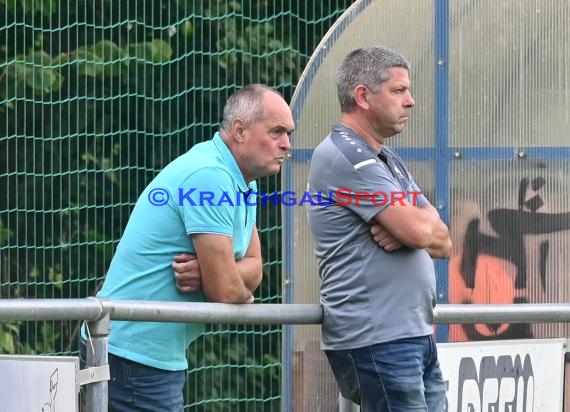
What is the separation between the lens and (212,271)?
4.05 meters

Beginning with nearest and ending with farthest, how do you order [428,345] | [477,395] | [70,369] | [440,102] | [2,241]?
[70,369], [428,345], [477,395], [440,102], [2,241]

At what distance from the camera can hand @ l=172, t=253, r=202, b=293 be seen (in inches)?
160

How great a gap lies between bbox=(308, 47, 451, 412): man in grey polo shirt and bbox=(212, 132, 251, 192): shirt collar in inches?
9.2

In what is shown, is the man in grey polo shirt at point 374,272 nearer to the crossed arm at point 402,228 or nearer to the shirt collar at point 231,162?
the crossed arm at point 402,228

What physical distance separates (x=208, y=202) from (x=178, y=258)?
20cm

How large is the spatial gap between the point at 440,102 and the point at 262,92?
51.3 inches

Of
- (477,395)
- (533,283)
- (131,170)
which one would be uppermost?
(131,170)

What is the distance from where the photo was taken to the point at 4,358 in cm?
366

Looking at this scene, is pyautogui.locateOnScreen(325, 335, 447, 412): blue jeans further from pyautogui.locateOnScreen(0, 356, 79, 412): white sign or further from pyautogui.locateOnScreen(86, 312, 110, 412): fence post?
pyautogui.locateOnScreen(0, 356, 79, 412): white sign

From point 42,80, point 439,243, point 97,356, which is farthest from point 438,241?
point 42,80

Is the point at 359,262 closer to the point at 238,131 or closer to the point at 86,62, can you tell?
the point at 238,131

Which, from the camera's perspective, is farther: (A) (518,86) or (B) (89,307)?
(A) (518,86)

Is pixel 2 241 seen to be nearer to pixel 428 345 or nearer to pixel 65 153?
pixel 65 153

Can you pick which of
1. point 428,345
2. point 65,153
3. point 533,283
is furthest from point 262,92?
point 65,153
